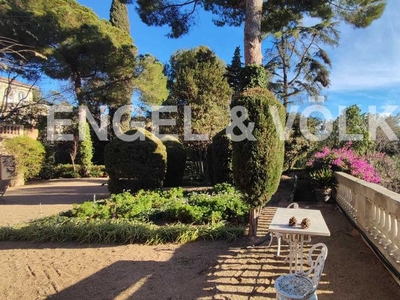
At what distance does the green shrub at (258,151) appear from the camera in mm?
4434

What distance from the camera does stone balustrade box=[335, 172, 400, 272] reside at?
2940 millimetres

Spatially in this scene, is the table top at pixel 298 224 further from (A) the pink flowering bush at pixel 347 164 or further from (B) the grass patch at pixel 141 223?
(A) the pink flowering bush at pixel 347 164

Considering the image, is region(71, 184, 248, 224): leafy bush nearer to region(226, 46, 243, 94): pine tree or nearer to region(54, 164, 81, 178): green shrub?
region(54, 164, 81, 178): green shrub

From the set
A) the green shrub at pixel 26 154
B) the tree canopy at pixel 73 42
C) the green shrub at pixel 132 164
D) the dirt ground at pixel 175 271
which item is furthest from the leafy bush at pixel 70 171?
the dirt ground at pixel 175 271

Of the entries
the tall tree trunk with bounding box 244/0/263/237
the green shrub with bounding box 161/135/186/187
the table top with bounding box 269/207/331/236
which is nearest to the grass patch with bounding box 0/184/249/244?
the table top with bounding box 269/207/331/236

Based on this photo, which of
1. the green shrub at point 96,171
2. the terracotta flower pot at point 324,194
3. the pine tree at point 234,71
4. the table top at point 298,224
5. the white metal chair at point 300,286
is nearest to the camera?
the white metal chair at point 300,286

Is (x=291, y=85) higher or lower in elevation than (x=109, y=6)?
lower

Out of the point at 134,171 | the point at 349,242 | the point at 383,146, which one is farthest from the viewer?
the point at 383,146

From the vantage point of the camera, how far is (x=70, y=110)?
17547 mm

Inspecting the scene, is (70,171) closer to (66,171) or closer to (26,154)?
(66,171)

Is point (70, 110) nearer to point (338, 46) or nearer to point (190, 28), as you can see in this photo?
point (190, 28)

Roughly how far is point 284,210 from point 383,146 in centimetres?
1072

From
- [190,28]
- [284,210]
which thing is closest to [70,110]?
[190,28]

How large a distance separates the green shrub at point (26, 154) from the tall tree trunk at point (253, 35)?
43.7 ft
